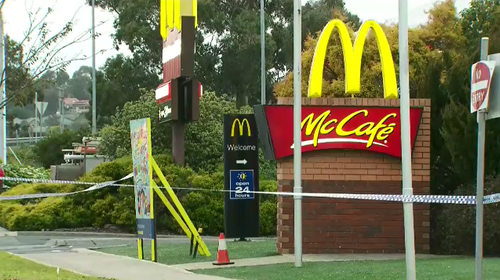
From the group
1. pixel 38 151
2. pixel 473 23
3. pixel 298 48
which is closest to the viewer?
pixel 298 48

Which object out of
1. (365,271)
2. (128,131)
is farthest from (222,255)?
(128,131)

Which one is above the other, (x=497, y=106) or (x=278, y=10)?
(x=278, y=10)

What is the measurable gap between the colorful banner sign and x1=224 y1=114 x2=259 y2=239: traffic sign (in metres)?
4.23

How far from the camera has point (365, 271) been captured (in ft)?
39.4

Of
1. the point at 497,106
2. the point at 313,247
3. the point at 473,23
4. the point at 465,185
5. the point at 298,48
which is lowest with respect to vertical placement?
the point at 313,247

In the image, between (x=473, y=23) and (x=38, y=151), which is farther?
(x=38, y=151)

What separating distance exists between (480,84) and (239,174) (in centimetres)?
1178

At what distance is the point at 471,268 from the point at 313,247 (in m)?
3.63

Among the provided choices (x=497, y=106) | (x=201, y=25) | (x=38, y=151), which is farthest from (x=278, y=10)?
(x=497, y=106)

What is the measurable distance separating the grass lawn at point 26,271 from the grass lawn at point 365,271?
2.16 metres

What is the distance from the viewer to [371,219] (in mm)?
15000

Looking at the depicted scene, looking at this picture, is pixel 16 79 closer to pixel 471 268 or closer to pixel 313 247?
pixel 313 247

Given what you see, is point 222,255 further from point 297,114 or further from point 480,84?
point 480,84

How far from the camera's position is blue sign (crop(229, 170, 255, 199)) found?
739 inches
